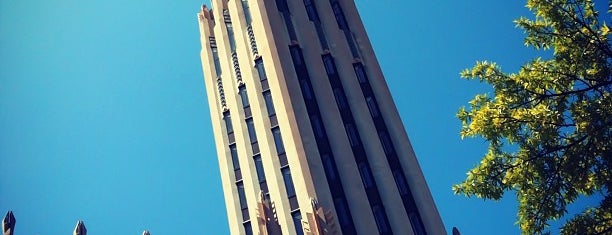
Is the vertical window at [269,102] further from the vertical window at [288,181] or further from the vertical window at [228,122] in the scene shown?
the vertical window at [228,122]

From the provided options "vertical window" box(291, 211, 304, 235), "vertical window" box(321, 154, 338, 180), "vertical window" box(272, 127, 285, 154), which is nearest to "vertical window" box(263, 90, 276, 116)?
"vertical window" box(272, 127, 285, 154)

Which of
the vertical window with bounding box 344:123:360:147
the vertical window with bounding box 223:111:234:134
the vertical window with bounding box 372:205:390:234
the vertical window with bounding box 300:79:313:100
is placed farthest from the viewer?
the vertical window with bounding box 223:111:234:134

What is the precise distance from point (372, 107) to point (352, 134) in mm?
3561

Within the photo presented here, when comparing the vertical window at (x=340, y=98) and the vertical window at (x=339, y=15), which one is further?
the vertical window at (x=339, y=15)

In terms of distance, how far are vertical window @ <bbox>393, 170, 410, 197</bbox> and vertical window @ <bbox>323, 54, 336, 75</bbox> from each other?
364 inches

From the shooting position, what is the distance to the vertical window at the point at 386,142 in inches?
1410

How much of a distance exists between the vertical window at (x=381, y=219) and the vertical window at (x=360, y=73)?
11224 mm

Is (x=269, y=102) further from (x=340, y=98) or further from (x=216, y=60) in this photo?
(x=216, y=60)

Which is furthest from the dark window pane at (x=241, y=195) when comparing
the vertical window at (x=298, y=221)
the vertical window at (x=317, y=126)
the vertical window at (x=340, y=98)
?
the vertical window at (x=340, y=98)

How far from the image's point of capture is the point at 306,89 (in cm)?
3762

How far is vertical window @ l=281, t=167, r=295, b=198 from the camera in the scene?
32875 mm

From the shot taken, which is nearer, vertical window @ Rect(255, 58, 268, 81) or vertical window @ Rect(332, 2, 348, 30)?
vertical window @ Rect(255, 58, 268, 81)

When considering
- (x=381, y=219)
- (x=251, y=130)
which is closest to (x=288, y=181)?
(x=381, y=219)

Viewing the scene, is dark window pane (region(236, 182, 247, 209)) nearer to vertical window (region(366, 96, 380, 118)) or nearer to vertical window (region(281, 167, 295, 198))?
vertical window (region(281, 167, 295, 198))
